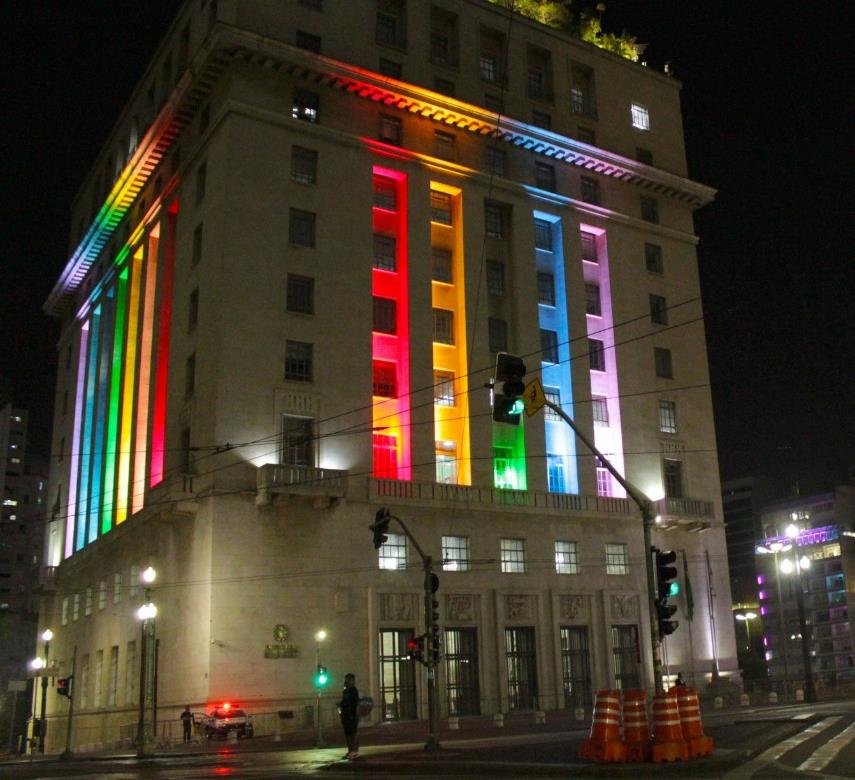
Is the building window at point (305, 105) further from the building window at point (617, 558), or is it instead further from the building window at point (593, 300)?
the building window at point (617, 558)

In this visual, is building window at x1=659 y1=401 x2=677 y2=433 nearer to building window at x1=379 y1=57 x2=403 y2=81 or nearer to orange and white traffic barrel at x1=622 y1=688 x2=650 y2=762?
building window at x1=379 y1=57 x2=403 y2=81

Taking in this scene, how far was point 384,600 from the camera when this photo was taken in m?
43.9

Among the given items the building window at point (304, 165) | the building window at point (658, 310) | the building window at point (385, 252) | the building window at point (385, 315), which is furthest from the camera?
the building window at point (658, 310)

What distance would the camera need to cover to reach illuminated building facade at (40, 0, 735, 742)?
42.8m

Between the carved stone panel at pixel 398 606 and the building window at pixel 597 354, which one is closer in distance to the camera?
the carved stone panel at pixel 398 606

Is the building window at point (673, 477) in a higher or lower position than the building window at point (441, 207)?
lower

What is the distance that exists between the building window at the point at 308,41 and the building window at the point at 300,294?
12216 millimetres

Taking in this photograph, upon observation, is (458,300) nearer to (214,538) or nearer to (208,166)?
(208,166)

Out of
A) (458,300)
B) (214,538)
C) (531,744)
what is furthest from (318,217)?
(531,744)

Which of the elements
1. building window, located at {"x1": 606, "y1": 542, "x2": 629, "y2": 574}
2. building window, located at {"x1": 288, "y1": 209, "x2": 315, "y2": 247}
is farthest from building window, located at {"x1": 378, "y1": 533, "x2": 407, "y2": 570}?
building window, located at {"x1": 288, "y1": 209, "x2": 315, "y2": 247}

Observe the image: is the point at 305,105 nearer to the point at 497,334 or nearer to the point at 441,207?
the point at 441,207

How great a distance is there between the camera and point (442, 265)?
2067 inches

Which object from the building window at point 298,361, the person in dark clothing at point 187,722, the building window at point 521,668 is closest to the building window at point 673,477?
the building window at point 521,668

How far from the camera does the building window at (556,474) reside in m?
51.2
